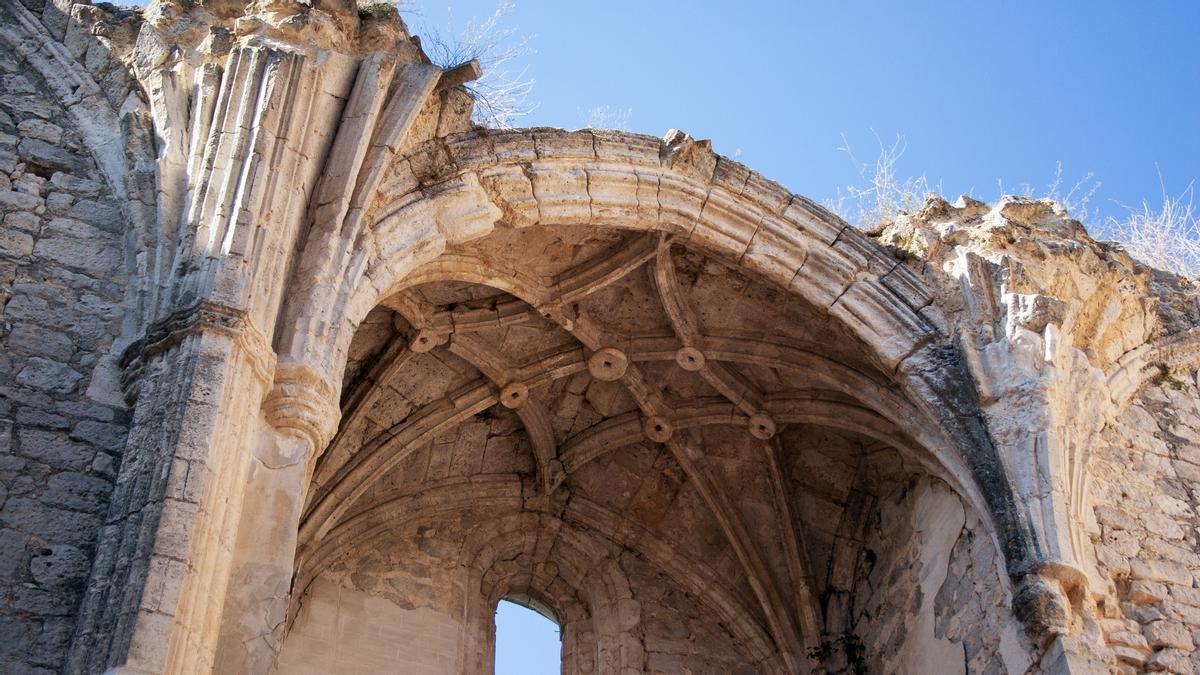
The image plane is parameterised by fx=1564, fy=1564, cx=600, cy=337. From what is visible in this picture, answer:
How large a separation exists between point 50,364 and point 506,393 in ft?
13.6

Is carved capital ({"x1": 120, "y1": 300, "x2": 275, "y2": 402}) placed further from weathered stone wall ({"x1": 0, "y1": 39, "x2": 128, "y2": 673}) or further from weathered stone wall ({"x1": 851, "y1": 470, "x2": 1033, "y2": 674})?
weathered stone wall ({"x1": 851, "y1": 470, "x2": 1033, "y2": 674})

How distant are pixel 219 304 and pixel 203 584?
135cm

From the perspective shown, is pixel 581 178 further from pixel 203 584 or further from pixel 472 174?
pixel 203 584

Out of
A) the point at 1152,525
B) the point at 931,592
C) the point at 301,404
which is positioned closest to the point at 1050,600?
the point at 1152,525

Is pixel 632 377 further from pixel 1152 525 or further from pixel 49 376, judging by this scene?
pixel 49 376

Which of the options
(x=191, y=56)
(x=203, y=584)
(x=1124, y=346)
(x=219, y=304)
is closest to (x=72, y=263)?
(x=219, y=304)

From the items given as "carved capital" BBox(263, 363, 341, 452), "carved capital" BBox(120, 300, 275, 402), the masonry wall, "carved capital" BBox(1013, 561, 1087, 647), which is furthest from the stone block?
the masonry wall

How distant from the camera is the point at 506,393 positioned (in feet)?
34.1

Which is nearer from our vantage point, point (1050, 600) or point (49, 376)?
point (49, 376)

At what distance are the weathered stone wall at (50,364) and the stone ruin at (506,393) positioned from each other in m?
0.02

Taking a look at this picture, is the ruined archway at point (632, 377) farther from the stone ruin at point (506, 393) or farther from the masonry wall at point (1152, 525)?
the masonry wall at point (1152, 525)

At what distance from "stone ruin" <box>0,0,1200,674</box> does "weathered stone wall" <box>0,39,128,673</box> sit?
0.02 meters

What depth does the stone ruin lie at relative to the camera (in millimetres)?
6348

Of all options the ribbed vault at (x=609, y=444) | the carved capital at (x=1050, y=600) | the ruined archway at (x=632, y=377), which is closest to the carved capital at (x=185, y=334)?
the ruined archway at (x=632, y=377)
